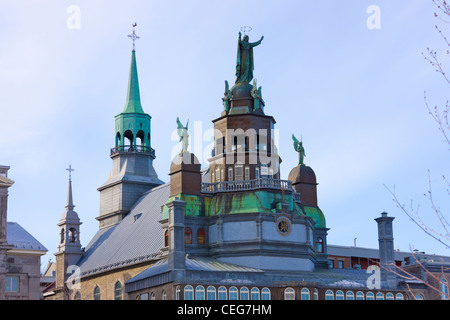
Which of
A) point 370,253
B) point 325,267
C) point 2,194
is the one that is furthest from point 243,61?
point 370,253

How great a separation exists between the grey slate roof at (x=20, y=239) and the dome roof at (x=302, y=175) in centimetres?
2970

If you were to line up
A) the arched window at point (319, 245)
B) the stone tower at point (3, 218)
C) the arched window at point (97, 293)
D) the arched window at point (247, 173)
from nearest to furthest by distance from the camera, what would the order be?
1. the stone tower at point (3, 218)
2. the arched window at point (247, 173)
3. the arched window at point (319, 245)
4. the arched window at point (97, 293)

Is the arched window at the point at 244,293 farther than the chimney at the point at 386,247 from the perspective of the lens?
No

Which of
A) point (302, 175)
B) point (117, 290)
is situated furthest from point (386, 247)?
point (117, 290)

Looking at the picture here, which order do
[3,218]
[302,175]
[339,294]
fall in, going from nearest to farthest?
[3,218] < [339,294] < [302,175]

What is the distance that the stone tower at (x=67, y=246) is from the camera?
372 feet

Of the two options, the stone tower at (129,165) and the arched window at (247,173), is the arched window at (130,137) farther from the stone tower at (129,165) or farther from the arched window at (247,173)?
the arched window at (247,173)

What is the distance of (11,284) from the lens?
83125 millimetres

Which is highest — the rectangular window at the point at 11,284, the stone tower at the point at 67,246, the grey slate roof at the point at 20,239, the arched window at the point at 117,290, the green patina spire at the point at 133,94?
the green patina spire at the point at 133,94

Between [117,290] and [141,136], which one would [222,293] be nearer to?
[117,290]

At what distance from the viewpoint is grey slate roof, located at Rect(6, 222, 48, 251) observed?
8538 cm

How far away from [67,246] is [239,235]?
34176 millimetres

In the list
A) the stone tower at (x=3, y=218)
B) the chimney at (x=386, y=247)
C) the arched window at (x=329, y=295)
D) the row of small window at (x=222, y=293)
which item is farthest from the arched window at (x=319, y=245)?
the stone tower at (x=3, y=218)
